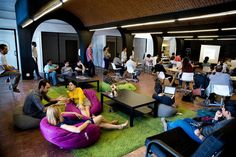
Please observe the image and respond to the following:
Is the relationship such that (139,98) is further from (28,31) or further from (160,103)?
(28,31)

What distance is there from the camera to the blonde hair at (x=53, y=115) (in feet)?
8.32

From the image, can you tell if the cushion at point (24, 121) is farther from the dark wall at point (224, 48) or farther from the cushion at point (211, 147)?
the dark wall at point (224, 48)

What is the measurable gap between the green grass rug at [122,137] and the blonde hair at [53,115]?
601 mm

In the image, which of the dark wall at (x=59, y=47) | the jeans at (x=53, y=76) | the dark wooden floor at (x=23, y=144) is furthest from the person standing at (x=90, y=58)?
the dark wooden floor at (x=23, y=144)

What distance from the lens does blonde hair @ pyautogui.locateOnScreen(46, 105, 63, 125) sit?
2.54m

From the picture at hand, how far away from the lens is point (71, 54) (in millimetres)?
11219

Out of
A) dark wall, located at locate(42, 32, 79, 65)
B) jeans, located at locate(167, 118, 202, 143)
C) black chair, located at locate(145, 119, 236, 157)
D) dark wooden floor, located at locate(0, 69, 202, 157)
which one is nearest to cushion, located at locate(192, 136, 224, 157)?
black chair, located at locate(145, 119, 236, 157)

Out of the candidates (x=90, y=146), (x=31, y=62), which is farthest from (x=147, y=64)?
(x=90, y=146)

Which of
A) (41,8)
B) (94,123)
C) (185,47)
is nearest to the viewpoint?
(94,123)

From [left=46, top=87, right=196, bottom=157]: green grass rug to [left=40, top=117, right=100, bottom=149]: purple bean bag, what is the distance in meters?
0.15

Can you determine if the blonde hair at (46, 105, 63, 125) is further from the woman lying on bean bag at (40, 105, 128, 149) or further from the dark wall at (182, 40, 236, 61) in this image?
the dark wall at (182, 40, 236, 61)

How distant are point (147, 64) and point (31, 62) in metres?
6.91

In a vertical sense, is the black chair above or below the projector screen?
below

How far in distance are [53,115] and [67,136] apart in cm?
40
